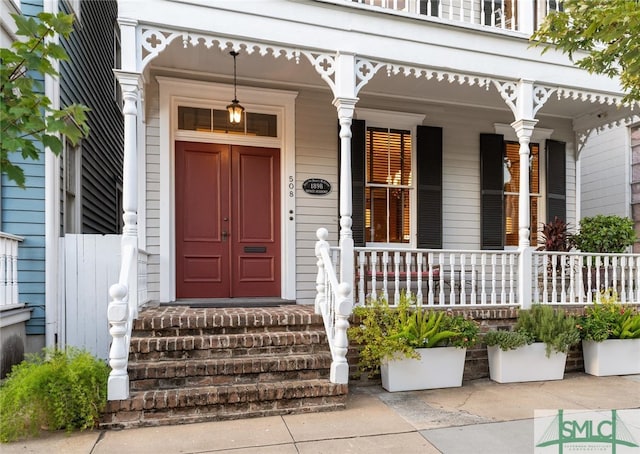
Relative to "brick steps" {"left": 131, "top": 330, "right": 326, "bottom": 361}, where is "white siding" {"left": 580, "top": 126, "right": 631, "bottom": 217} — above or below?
above

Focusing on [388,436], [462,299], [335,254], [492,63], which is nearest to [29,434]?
[388,436]

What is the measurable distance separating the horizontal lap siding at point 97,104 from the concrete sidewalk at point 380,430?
13.0ft

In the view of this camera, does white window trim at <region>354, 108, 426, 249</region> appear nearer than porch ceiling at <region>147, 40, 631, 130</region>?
No

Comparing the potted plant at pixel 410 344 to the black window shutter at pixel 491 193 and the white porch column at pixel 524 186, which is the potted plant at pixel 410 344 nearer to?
the white porch column at pixel 524 186

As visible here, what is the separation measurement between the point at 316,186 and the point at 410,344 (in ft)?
8.24

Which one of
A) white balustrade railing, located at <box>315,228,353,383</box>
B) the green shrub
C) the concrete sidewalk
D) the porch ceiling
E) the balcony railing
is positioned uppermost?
the balcony railing

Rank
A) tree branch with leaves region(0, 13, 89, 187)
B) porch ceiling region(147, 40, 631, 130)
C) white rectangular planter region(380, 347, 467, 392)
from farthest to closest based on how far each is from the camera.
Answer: porch ceiling region(147, 40, 631, 130) < white rectangular planter region(380, 347, 467, 392) < tree branch with leaves region(0, 13, 89, 187)

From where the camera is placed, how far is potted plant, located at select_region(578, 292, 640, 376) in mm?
4809

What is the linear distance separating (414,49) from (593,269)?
12.8 feet

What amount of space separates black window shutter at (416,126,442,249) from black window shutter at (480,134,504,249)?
76 centimetres

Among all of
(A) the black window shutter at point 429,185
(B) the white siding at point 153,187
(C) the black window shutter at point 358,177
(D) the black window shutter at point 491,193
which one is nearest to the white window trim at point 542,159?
(D) the black window shutter at point 491,193

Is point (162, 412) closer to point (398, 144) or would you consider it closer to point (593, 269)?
point (398, 144)

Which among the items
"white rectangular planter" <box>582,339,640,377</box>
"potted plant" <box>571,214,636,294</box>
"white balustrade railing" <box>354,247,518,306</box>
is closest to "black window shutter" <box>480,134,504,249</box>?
"white balustrade railing" <box>354,247,518,306</box>

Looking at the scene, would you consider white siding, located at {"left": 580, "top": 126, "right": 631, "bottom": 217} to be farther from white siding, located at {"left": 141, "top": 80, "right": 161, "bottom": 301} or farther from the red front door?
white siding, located at {"left": 141, "top": 80, "right": 161, "bottom": 301}
